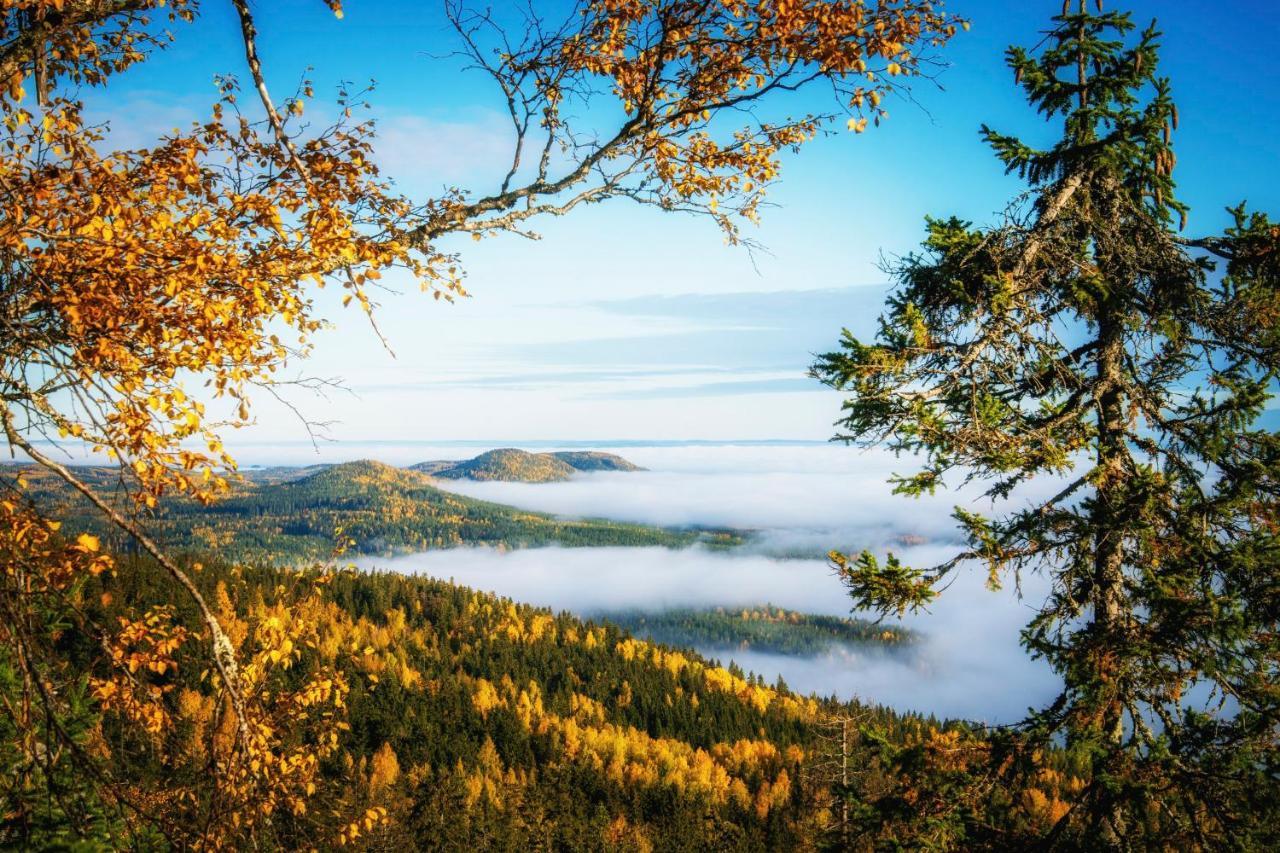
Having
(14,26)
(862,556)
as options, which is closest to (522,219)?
(14,26)

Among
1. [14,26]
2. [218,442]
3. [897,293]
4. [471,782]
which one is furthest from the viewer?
[471,782]

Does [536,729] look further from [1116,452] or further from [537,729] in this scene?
[1116,452]

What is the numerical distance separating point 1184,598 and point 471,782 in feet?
210

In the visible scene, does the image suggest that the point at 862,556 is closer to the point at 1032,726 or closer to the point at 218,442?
the point at 1032,726

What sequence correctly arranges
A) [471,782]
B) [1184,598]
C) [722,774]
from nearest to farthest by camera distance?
[1184,598]
[471,782]
[722,774]

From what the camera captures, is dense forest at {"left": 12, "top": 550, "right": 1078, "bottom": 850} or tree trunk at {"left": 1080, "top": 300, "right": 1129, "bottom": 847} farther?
dense forest at {"left": 12, "top": 550, "right": 1078, "bottom": 850}

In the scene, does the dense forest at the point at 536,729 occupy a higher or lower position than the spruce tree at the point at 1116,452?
lower

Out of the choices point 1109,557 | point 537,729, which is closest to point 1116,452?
point 1109,557

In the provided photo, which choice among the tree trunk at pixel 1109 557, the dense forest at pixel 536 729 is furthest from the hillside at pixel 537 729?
the tree trunk at pixel 1109 557

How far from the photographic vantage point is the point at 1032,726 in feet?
27.1

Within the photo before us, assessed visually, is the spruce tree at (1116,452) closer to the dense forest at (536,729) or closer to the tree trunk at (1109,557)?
the tree trunk at (1109,557)

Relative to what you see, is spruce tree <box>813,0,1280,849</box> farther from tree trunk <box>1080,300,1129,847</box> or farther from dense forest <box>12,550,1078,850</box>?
dense forest <box>12,550,1078,850</box>

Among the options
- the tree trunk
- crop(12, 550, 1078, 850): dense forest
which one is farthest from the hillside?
the tree trunk

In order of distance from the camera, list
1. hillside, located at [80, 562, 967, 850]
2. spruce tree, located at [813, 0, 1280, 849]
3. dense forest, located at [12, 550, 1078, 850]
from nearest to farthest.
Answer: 1. spruce tree, located at [813, 0, 1280, 849]
2. dense forest, located at [12, 550, 1078, 850]
3. hillside, located at [80, 562, 967, 850]
